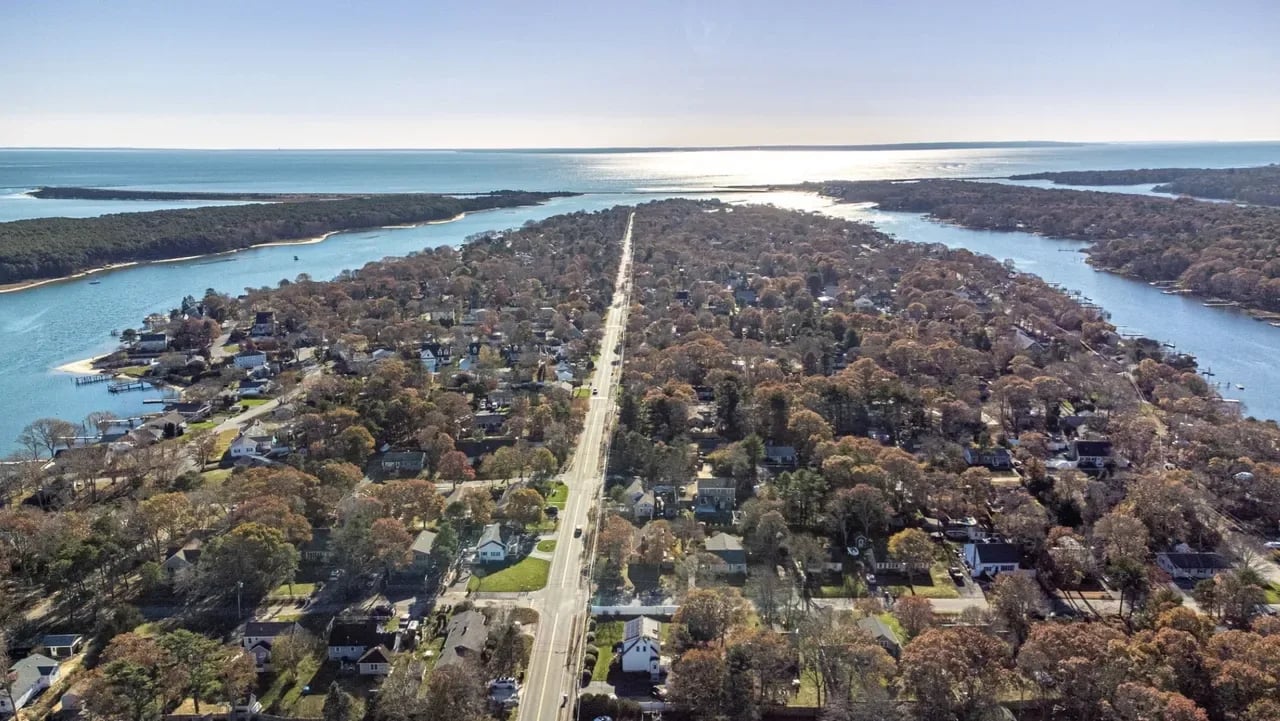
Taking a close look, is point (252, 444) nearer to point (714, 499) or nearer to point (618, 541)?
point (618, 541)

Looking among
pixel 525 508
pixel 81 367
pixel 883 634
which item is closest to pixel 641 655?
pixel 883 634

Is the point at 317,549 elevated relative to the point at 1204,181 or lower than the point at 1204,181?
lower

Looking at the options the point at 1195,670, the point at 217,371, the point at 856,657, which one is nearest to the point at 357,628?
the point at 856,657

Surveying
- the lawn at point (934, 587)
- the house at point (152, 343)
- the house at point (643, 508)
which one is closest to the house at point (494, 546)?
the house at point (643, 508)

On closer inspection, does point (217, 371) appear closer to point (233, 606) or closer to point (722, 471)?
Result: point (233, 606)

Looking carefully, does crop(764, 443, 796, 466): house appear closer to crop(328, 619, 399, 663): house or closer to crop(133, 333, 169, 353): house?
crop(328, 619, 399, 663): house

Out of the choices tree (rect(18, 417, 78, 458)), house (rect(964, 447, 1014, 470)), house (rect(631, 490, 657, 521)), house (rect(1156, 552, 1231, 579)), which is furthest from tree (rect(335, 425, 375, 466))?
house (rect(1156, 552, 1231, 579))
